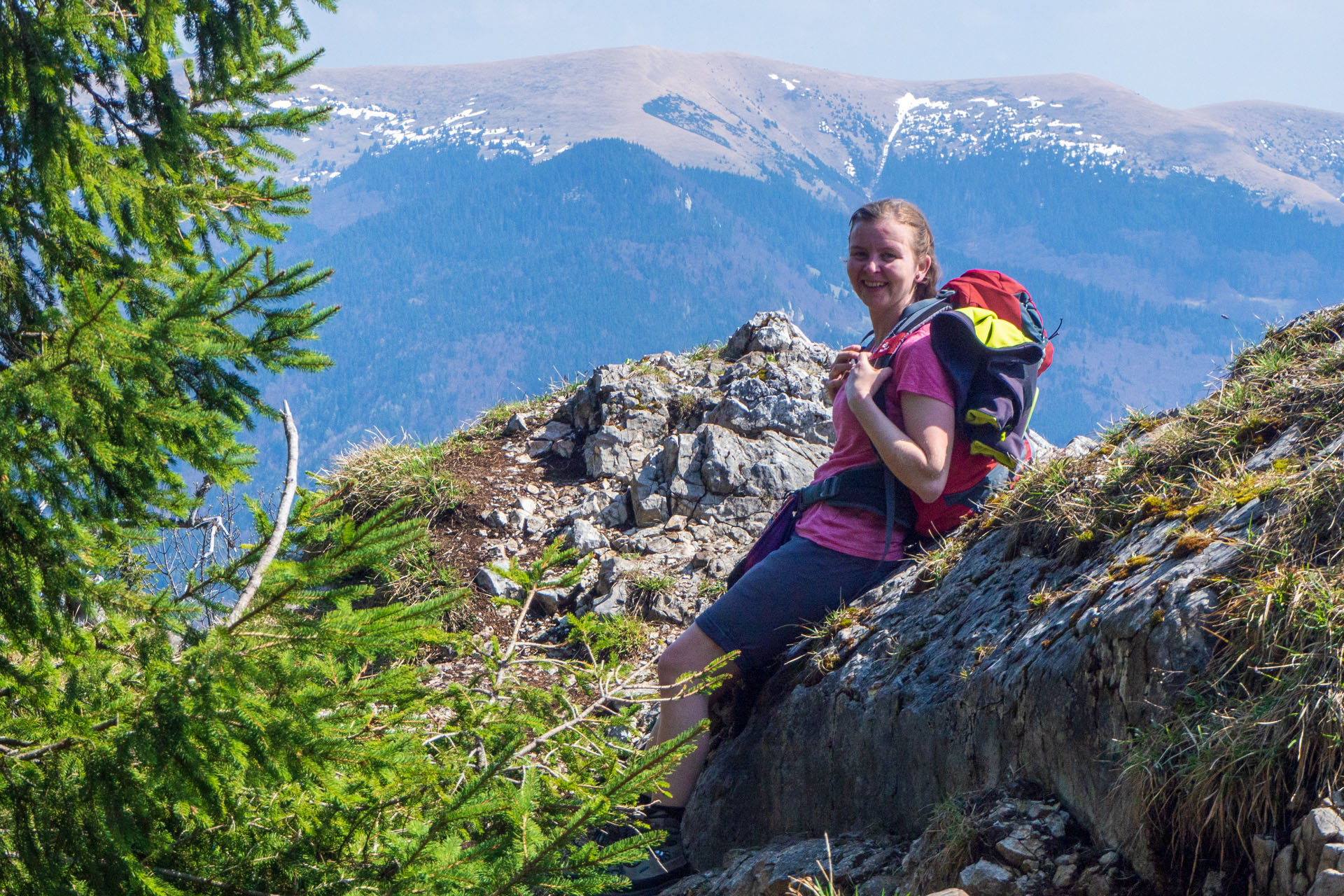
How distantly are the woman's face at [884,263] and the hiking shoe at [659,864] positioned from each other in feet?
8.34

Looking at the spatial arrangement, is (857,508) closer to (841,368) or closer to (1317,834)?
(841,368)

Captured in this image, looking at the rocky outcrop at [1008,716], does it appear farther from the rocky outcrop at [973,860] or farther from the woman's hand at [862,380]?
the woman's hand at [862,380]

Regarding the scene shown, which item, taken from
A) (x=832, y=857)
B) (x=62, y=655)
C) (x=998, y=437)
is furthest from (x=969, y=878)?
(x=62, y=655)

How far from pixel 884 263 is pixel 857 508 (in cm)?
118

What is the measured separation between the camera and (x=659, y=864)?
3424mm

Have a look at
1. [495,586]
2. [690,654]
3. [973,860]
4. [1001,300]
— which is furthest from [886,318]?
[495,586]

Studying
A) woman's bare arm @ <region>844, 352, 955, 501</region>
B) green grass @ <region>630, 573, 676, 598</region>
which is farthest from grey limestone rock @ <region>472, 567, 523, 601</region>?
woman's bare arm @ <region>844, 352, 955, 501</region>

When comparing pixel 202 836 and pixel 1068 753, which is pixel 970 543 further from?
pixel 202 836

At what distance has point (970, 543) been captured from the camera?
3.61m

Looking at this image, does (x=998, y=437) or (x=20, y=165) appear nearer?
(x=20, y=165)

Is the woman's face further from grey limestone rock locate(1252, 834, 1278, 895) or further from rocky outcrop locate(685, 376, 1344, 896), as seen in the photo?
grey limestone rock locate(1252, 834, 1278, 895)

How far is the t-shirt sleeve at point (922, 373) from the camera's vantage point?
3.39m

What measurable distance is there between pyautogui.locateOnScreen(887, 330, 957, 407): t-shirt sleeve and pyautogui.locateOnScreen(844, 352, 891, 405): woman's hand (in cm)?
6

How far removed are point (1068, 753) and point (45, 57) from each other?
3739mm
